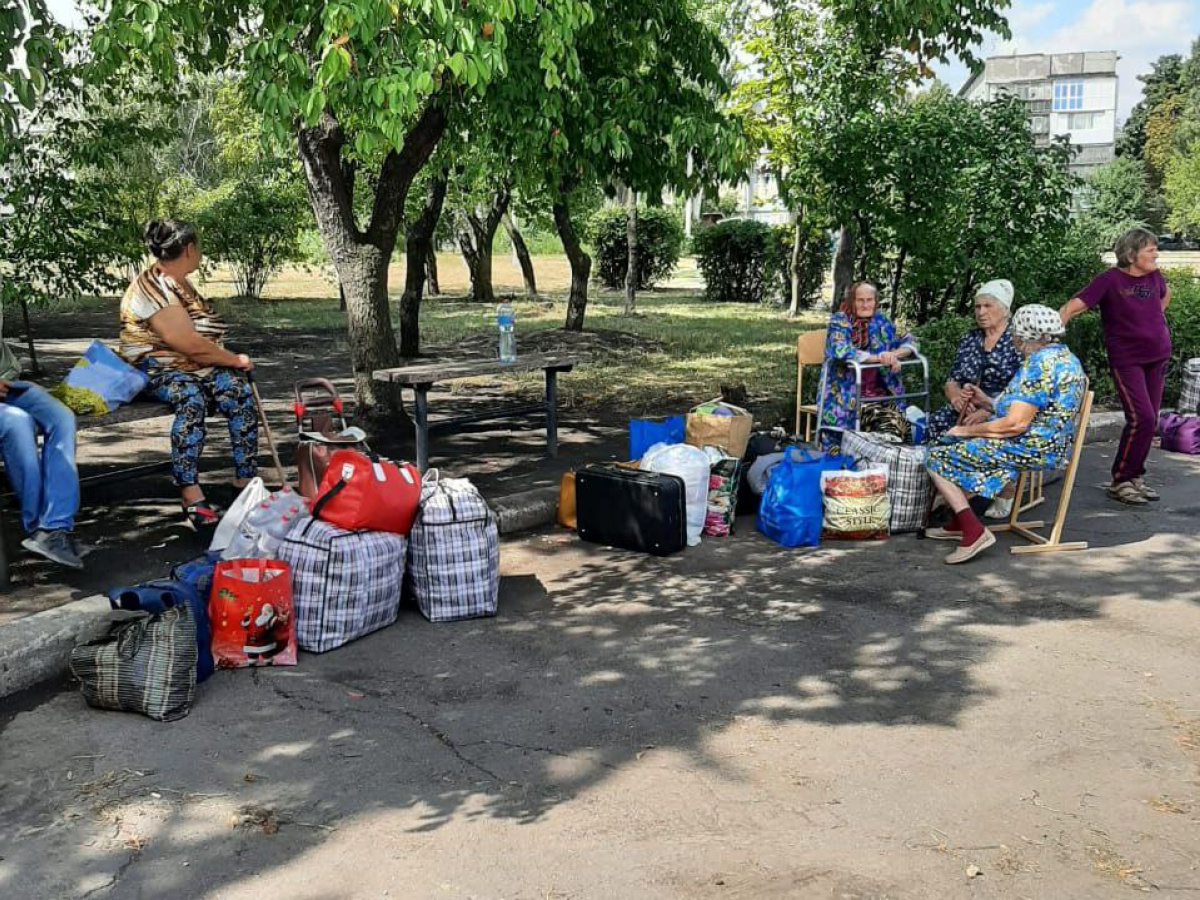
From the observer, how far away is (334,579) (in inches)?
199

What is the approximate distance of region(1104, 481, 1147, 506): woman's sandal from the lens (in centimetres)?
760

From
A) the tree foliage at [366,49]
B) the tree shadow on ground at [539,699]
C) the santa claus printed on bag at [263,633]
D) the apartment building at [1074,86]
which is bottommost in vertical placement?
the tree shadow on ground at [539,699]

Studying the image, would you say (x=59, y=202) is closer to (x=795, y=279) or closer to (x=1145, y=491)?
(x=1145, y=491)

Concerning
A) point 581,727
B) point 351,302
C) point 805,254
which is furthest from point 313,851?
point 805,254

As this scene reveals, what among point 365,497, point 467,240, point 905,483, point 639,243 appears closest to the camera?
point 365,497

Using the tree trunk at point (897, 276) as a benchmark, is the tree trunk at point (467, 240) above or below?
above

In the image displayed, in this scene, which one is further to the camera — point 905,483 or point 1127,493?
point 1127,493

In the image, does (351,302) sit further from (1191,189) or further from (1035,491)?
(1191,189)

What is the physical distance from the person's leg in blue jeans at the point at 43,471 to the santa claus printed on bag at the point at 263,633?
1498 mm

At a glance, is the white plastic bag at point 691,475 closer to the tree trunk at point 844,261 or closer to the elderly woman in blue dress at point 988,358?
the elderly woman in blue dress at point 988,358

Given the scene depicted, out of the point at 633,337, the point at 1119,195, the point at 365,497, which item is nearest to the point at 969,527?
the point at 365,497

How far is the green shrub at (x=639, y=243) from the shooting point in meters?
27.1

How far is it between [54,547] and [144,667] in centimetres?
170

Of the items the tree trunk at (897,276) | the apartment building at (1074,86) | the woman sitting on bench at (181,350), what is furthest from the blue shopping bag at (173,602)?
the apartment building at (1074,86)
